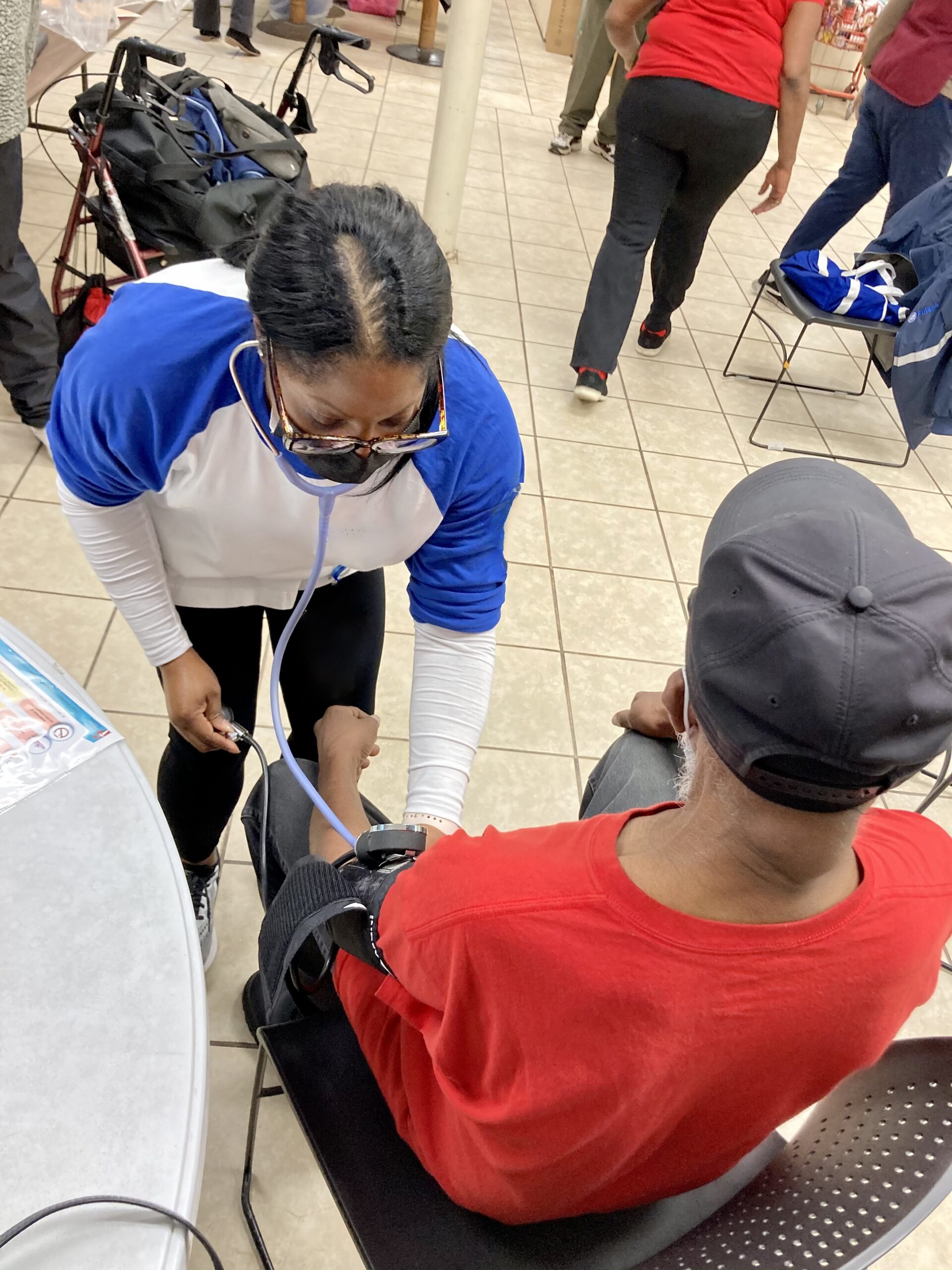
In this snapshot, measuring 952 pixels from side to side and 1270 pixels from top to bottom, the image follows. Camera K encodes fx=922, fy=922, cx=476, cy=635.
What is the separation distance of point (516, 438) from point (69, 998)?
719 millimetres

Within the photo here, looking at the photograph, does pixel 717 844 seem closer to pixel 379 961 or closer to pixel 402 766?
pixel 379 961

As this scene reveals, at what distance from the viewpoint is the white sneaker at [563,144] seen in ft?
16.3

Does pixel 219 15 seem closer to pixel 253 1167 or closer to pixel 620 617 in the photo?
pixel 620 617

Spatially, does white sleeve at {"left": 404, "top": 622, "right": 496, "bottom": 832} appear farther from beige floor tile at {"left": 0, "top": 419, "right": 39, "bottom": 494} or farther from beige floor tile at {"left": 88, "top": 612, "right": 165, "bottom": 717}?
beige floor tile at {"left": 0, "top": 419, "right": 39, "bottom": 494}

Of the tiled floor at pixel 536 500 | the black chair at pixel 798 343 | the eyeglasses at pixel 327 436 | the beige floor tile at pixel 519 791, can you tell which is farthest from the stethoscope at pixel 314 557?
the black chair at pixel 798 343

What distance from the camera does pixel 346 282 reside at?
31.0 inches

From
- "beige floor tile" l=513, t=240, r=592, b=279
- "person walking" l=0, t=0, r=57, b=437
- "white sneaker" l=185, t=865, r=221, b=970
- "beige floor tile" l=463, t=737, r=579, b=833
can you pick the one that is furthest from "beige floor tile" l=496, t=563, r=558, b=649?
"beige floor tile" l=513, t=240, r=592, b=279

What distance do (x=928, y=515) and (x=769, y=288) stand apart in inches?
51.6

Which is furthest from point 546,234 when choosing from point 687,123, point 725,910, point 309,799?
point 725,910

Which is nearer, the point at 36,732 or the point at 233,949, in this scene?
the point at 36,732

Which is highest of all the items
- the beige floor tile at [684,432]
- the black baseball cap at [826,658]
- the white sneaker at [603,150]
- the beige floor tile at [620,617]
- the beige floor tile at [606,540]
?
the black baseball cap at [826,658]

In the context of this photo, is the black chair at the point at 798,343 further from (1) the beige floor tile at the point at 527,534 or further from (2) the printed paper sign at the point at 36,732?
(2) the printed paper sign at the point at 36,732

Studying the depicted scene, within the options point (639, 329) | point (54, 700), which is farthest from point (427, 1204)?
point (639, 329)

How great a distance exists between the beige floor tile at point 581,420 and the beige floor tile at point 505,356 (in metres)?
0.10
